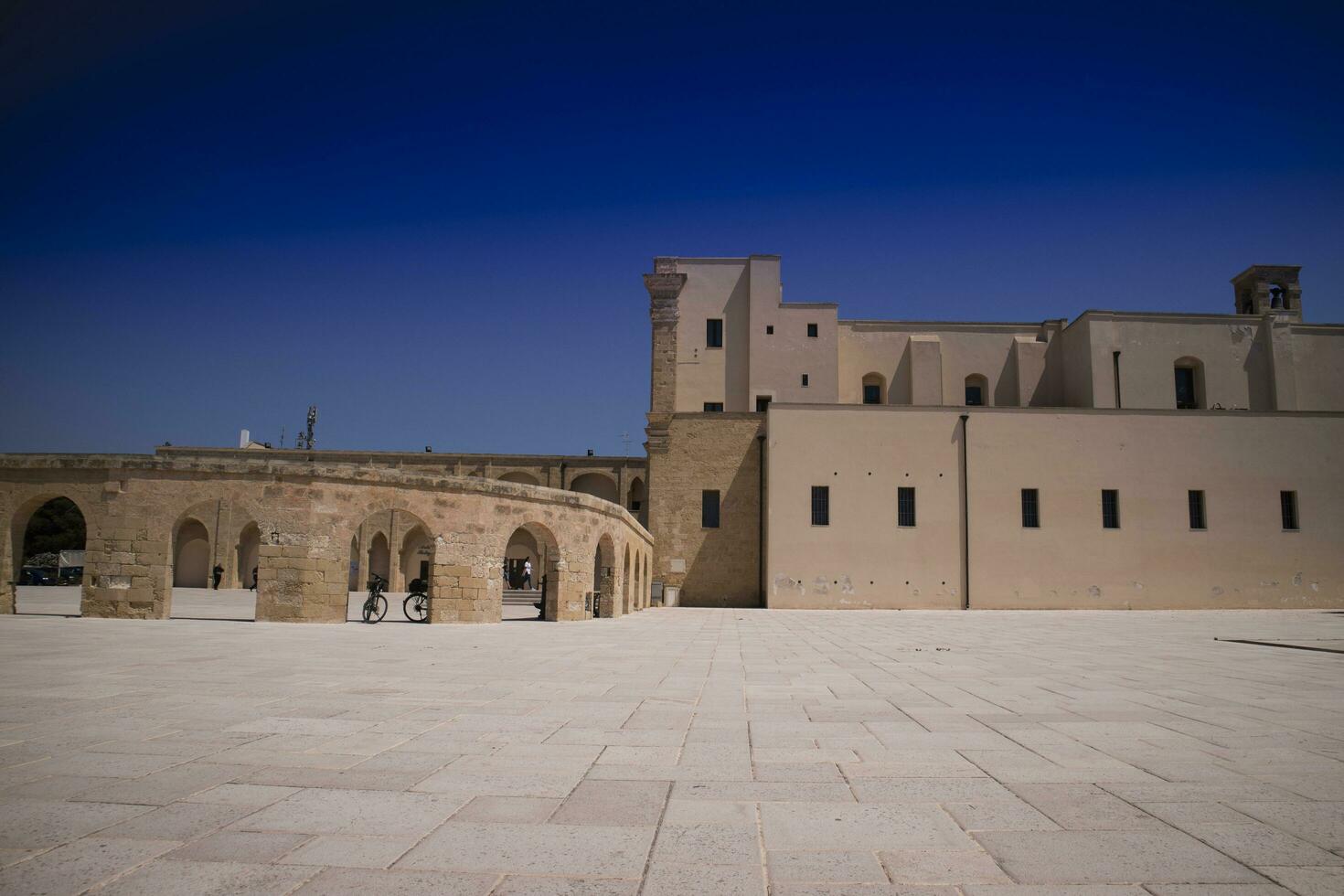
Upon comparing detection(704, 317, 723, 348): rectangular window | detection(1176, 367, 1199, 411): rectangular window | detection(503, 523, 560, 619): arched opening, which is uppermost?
detection(704, 317, 723, 348): rectangular window

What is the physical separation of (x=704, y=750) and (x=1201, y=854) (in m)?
2.39

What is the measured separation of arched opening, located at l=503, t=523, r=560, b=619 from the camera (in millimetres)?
16297

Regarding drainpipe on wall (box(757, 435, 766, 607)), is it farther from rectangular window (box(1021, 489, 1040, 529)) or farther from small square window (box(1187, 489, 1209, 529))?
small square window (box(1187, 489, 1209, 529))

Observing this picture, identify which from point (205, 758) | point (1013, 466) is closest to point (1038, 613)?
point (1013, 466)

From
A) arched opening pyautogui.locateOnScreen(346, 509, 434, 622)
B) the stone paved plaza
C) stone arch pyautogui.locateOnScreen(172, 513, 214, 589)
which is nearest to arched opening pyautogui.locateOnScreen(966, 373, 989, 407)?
arched opening pyautogui.locateOnScreen(346, 509, 434, 622)

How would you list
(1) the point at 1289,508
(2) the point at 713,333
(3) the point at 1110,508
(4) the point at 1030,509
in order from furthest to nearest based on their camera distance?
(2) the point at 713,333
(1) the point at 1289,508
(3) the point at 1110,508
(4) the point at 1030,509

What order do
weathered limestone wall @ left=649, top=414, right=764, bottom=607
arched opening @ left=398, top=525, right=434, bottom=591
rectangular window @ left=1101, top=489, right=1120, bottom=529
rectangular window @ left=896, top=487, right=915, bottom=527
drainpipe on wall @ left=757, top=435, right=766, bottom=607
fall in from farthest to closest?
arched opening @ left=398, top=525, right=434, bottom=591
weathered limestone wall @ left=649, top=414, right=764, bottom=607
drainpipe on wall @ left=757, top=435, right=766, bottom=607
rectangular window @ left=1101, top=489, right=1120, bottom=529
rectangular window @ left=896, top=487, right=915, bottom=527

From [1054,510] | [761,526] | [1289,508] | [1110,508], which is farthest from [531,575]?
[1289,508]

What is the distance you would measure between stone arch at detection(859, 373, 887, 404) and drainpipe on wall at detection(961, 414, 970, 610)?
6963mm

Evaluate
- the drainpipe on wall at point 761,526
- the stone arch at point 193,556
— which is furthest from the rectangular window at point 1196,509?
the stone arch at point 193,556

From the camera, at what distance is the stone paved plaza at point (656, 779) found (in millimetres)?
2754

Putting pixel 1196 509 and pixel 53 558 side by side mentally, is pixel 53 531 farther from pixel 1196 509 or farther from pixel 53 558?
pixel 1196 509

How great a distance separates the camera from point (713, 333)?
3142 centimetres

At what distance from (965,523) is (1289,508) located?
1105 cm
